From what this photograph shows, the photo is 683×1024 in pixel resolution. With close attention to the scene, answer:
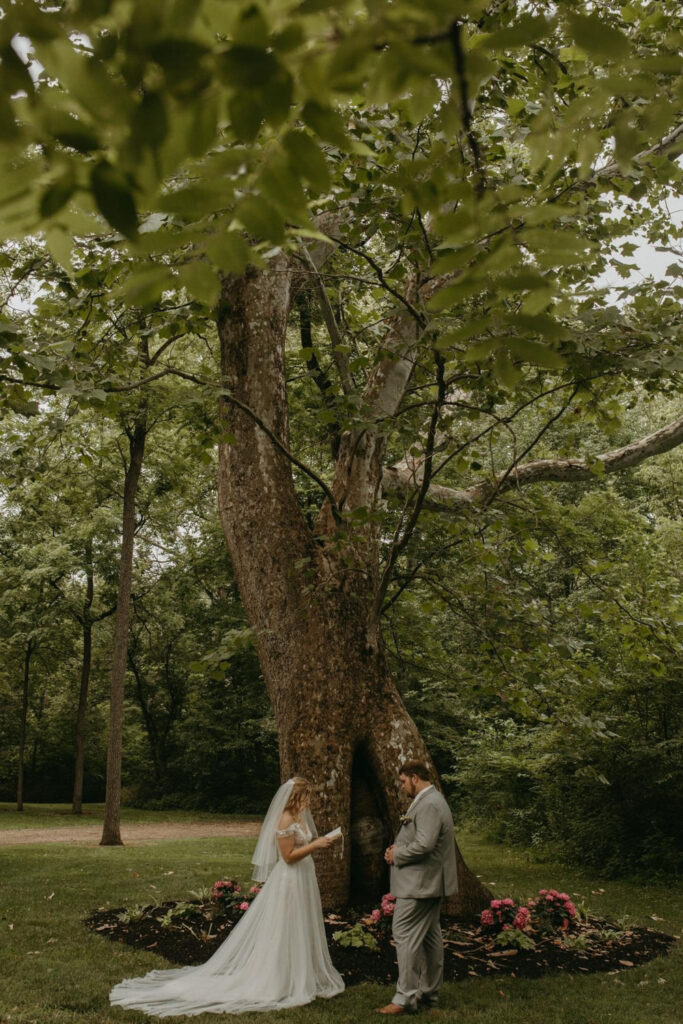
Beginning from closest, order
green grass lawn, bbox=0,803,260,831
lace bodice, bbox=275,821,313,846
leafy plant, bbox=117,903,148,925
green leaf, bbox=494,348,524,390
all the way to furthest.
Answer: green leaf, bbox=494,348,524,390 → lace bodice, bbox=275,821,313,846 → leafy plant, bbox=117,903,148,925 → green grass lawn, bbox=0,803,260,831

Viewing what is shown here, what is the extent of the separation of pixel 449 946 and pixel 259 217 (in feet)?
24.1

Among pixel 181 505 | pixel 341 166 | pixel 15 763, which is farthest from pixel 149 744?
pixel 341 166

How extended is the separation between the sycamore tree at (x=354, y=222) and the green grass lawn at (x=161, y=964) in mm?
1631

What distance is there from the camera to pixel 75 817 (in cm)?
2592

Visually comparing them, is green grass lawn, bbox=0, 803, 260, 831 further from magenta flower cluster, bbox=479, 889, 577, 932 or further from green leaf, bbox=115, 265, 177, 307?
green leaf, bbox=115, 265, 177, 307

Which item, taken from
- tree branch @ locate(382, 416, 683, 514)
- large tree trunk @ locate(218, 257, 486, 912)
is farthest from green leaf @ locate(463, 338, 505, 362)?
tree branch @ locate(382, 416, 683, 514)

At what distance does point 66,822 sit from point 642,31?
25224mm

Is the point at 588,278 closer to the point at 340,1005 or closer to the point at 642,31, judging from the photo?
the point at 642,31

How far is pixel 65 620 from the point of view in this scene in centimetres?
2769

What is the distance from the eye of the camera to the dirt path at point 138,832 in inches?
721

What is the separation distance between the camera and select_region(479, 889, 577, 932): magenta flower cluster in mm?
7301

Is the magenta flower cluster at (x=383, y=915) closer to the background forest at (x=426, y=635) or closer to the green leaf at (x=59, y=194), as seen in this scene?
the background forest at (x=426, y=635)

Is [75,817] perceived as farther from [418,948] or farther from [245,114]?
[245,114]

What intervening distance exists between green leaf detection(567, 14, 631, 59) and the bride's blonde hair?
20.8 feet
